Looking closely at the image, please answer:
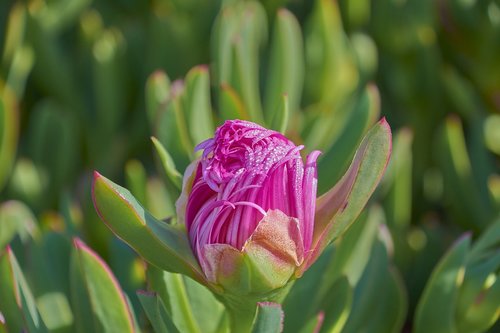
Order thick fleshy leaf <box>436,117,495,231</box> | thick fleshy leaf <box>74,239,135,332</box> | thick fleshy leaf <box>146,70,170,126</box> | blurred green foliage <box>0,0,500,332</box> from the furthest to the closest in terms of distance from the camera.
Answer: thick fleshy leaf <box>436,117,495,231</box> < thick fleshy leaf <box>146,70,170,126</box> < blurred green foliage <box>0,0,500,332</box> < thick fleshy leaf <box>74,239,135,332</box>

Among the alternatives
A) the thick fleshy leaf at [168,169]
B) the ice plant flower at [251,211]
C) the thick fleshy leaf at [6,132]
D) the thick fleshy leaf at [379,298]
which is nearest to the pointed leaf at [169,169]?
the thick fleshy leaf at [168,169]

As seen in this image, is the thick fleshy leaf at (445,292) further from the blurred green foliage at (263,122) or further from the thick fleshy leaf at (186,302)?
the thick fleshy leaf at (186,302)

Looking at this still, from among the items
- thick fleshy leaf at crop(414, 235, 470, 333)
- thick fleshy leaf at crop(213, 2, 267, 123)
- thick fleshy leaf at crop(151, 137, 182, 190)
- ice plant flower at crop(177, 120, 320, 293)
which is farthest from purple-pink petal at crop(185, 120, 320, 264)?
thick fleshy leaf at crop(213, 2, 267, 123)

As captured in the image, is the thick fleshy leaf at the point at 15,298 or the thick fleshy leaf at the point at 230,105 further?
the thick fleshy leaf at the point at 230,105

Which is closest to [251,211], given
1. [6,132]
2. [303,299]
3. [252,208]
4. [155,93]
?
[252,208]

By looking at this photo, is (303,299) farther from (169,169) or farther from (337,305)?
(169,169)

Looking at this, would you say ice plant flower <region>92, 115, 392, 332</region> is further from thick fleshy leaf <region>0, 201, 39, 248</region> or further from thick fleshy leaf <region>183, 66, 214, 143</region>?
thick fleshy leaf <region>0, 201, 39, 248</region>

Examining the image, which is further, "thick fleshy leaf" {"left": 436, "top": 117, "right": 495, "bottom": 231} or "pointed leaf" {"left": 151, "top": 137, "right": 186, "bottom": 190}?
"thick fleshy leaf" {"left": 436, "top": 117, "right": 495, "bottom": 231}
